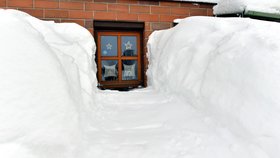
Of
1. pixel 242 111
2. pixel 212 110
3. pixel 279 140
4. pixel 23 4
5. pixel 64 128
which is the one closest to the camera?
pixel 279 140

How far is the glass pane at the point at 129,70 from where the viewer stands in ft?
17.8

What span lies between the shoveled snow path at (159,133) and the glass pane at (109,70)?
1.86m

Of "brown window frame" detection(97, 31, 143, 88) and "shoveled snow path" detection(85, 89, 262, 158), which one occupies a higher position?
"brown window frame" detection(97, 31, 143, 88)

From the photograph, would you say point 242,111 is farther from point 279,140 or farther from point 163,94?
point 163,94

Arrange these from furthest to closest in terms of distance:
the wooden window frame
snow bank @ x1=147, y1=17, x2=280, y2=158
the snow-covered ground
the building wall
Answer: the wooden window frame
the building wall
snow bank @ x1=147, y1=17, x2=280, y2=158
the snow-covered ground

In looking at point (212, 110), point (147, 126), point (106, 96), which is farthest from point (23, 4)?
point (212, 110)

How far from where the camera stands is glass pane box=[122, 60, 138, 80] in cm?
543

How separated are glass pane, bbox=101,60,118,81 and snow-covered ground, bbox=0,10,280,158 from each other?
5.38 ft

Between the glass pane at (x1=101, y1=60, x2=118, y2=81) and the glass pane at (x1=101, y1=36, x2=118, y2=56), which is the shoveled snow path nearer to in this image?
the glass pane at (x1=101, y1=60, x2=118, y2=81)

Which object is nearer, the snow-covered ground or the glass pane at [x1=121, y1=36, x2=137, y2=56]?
the snow-covered ground

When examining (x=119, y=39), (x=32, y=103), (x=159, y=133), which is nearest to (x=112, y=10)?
(x=119, y=39)

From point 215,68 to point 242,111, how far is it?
31.2 inches

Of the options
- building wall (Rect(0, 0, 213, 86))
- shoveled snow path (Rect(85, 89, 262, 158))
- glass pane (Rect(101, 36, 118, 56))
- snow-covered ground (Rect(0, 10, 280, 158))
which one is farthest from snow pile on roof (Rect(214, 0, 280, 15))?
shoveled snow path (Rect(85, 89, 262, 158))

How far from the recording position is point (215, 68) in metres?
2.94
